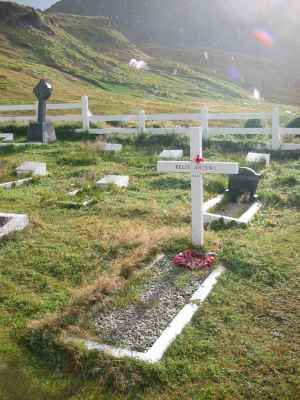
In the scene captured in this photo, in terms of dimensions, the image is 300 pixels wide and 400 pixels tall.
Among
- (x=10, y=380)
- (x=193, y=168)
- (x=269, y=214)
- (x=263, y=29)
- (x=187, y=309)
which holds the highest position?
(x=263, y=29)

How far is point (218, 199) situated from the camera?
868 centimetres

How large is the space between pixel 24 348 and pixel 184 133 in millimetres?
11843

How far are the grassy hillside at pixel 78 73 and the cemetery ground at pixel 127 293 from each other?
22.3 m

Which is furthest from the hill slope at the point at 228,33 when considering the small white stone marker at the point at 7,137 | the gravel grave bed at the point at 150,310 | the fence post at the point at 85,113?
the gravel grave bed at the point at 150,310

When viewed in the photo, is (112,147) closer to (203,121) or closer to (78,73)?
(203,121)

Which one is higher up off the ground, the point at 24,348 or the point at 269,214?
the point at 269,214

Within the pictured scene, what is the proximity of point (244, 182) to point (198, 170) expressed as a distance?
3143 millimetres

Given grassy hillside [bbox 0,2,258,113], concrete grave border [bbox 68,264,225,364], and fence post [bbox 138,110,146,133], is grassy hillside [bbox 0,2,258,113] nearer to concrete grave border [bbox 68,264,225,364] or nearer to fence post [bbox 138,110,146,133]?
fence post [bbox 138,110,146,133]

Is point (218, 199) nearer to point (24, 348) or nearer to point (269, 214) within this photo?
point (269, 214)

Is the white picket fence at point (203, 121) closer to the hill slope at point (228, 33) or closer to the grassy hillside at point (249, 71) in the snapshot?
the grassy hillside at point (249, 71)

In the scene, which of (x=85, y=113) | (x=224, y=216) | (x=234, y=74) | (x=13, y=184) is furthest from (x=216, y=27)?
(x=224, y=216)

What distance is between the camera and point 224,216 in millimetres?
7426

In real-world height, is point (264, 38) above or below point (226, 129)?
above

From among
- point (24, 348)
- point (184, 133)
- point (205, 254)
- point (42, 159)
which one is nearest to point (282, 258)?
point (205, 254)
